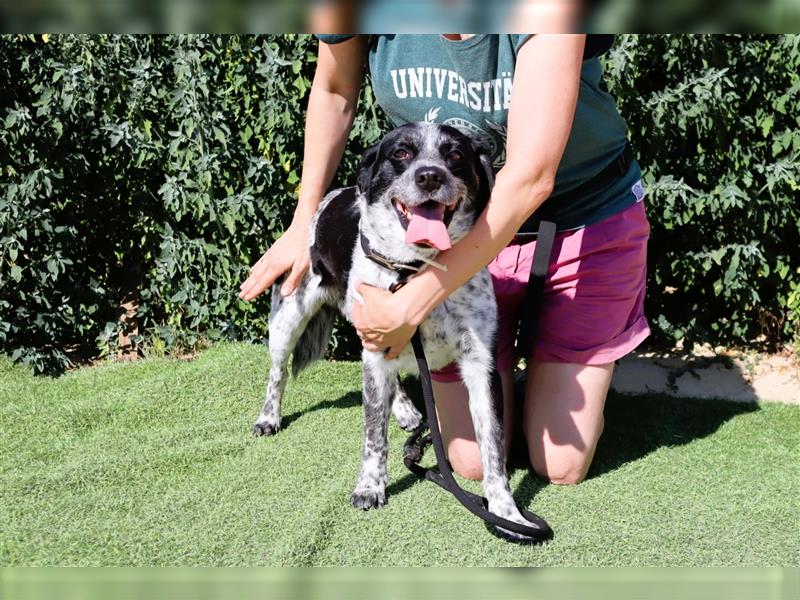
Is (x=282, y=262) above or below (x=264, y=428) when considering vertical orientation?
above

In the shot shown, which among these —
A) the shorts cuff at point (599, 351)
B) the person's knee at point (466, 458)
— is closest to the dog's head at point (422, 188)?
the shorts cuff at point (599, 351)

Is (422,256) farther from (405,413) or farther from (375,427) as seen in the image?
(405,413)

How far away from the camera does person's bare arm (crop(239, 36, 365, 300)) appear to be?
293 centimetres

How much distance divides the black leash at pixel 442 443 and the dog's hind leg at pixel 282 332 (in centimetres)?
69

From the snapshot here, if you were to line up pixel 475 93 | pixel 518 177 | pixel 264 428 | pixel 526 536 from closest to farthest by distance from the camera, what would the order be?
pixel 518 177 → pixel 526 536 → pixel 475 93 → pixel 264 428

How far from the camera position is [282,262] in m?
3.21

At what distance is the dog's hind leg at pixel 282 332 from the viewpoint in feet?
11.4

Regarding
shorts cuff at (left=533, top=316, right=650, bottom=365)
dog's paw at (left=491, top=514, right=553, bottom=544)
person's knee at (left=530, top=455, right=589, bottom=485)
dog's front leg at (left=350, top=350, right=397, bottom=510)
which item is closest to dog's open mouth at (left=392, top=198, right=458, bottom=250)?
dog's front leg at (left=350, top=350, right=397, bottom=510)

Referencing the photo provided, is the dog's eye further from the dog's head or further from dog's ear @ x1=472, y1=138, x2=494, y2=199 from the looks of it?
dog's ear @ x1=472, y1=138, x2=494, y2=199

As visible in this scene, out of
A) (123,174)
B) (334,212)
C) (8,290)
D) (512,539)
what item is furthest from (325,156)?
(8,290)

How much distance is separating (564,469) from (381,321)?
0.98m

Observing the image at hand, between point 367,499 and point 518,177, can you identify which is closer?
point 518,177

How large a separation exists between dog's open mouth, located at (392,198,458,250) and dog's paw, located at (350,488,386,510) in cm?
90

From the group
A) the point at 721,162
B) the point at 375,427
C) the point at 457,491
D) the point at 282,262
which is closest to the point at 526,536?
the point at 457,491
